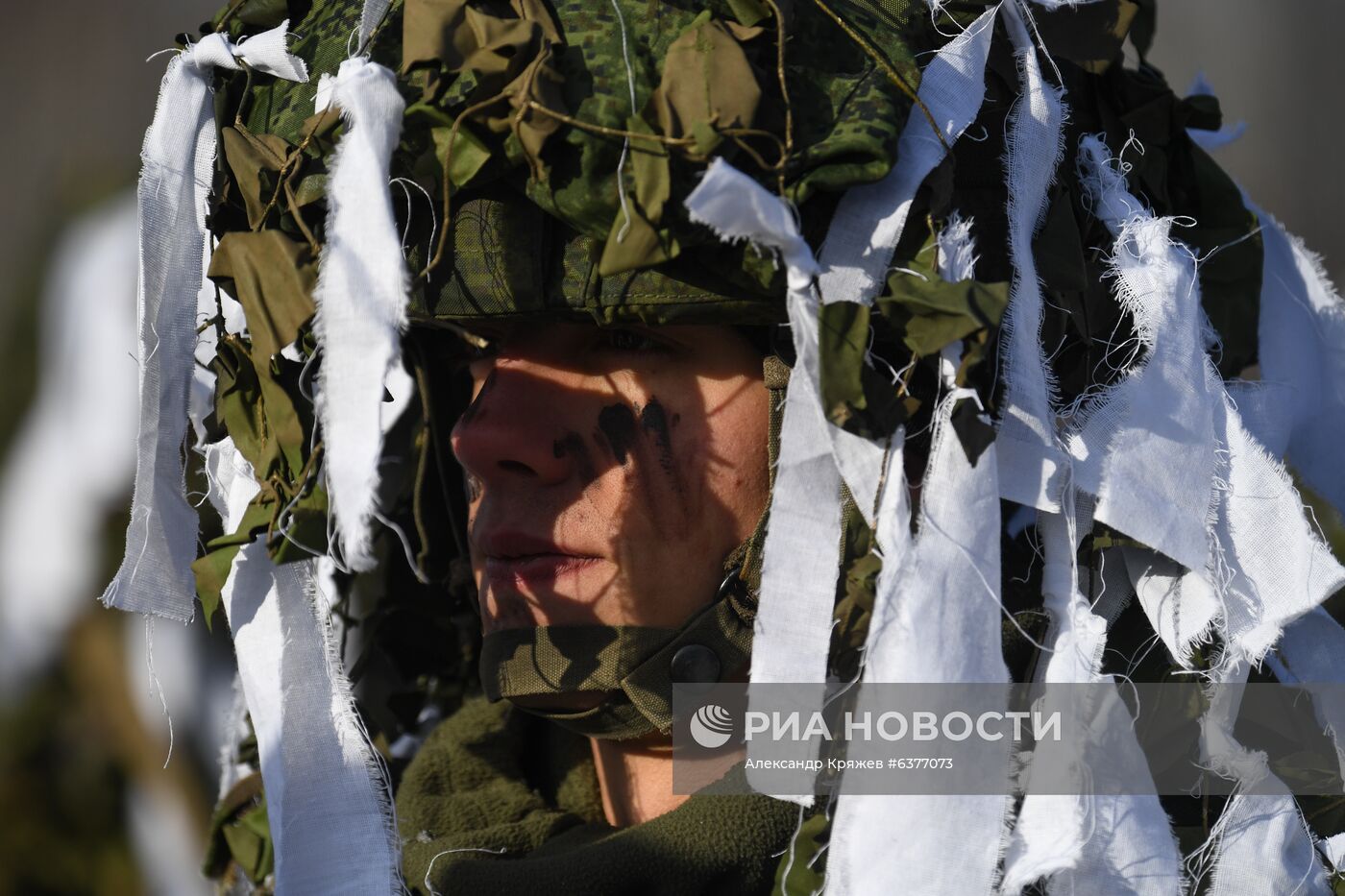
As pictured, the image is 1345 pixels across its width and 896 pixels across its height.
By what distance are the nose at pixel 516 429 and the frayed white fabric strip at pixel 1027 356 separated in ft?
1.53

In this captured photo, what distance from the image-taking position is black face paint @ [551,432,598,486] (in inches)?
57.4

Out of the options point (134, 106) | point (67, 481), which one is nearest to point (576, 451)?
point (67, 481)

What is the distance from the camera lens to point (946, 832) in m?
1.25

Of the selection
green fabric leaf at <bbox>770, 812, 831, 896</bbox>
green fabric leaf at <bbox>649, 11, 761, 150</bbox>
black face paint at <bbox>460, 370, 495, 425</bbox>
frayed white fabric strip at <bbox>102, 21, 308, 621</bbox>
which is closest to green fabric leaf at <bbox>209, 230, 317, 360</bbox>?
frayed white fabric strip at <bbox>102, 21, 308, 621</bbox>

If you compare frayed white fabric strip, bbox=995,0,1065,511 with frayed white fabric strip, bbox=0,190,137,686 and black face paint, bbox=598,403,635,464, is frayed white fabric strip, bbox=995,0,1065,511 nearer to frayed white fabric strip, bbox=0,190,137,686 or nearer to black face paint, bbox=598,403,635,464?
black face paint, bbox=598,403,635,464

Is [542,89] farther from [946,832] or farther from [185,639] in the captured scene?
[185,639]

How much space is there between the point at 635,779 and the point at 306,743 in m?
0.41

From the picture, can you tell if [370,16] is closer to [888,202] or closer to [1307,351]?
[888,202]

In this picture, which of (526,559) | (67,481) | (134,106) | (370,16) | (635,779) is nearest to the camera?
(370,16)

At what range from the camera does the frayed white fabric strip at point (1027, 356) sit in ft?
4.34

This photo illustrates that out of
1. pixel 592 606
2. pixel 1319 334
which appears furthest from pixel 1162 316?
pixel 592 606

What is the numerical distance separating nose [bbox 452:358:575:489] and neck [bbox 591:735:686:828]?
1.18 ft

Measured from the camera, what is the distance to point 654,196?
1225mm

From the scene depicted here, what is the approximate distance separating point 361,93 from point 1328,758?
49.6 inches
